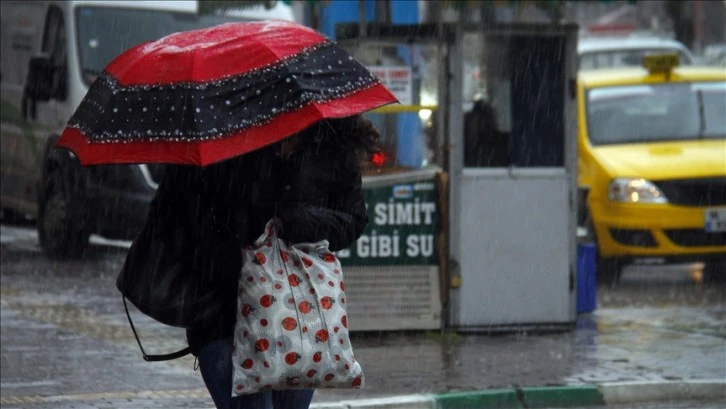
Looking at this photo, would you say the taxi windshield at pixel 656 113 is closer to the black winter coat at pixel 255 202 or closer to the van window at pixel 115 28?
the van window at pixel 115 28

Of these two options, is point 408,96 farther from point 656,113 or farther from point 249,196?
point 249,196

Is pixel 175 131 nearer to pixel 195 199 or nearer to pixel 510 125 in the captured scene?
pixel 195 199

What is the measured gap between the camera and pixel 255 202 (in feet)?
14.6

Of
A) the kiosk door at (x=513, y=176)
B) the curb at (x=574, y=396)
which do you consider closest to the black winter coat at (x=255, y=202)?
the curb at (x=574, y=396)

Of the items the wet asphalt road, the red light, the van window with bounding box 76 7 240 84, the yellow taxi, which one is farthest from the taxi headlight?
the van window with bounding box 76 7 240 84

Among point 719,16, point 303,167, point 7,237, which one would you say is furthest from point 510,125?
point 719,16

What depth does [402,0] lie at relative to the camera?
13.9 metres

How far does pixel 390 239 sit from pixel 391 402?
6.94 feet

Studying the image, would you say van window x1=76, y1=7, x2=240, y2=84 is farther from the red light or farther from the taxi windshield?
the red light

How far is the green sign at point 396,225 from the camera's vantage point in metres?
9.77

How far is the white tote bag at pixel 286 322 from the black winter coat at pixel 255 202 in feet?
0.21

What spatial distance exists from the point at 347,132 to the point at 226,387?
78 cm

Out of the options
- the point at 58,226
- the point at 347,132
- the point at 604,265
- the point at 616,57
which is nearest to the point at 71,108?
the point at 58,226

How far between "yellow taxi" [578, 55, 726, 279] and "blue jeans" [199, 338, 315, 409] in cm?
773
